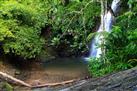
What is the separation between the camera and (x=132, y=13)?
1139cm

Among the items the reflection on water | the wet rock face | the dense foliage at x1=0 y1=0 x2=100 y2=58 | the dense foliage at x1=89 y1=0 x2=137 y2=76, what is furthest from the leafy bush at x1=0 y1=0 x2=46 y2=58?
the wet rock face

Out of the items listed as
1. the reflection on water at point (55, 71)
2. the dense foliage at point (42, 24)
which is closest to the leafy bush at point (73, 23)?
the dense foliage at point (42, 24)

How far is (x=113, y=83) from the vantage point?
18.3 ft

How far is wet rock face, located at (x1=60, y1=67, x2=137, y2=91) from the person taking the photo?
5214mm

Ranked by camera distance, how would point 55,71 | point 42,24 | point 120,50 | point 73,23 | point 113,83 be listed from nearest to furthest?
1. point 113,83
2. point 120,50
3. point 55,71
4. point 73,23
5. point 42,24

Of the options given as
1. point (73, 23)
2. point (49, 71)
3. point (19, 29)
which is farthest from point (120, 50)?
point (19, 29)

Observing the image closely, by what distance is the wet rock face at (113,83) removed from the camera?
521 centimetres

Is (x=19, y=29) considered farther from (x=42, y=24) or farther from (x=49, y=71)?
(x=49, y=71)

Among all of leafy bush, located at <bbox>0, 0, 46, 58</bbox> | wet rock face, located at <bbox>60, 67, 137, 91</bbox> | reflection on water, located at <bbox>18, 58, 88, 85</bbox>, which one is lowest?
wet rock face, located at <bbox>60, 67, 137, 91</bbox>

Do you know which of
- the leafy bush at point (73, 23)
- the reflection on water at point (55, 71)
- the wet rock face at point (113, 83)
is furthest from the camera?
the leafy bush at point (73, 23)

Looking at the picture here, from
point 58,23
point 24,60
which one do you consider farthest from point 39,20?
point 24,60

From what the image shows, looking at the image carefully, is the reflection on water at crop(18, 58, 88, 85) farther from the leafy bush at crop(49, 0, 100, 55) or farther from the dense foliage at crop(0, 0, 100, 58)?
the leafy bush at crop(49, 0, 100, 55)

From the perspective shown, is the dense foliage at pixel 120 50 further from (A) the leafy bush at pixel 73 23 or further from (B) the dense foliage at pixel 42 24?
(A) the leafy bush at pixel 73 23

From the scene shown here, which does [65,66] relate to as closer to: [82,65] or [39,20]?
[82,65]
